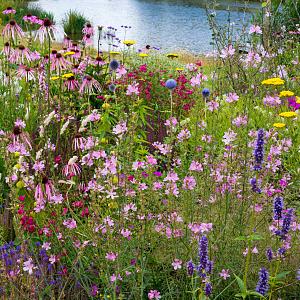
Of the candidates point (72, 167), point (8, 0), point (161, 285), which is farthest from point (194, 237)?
point (8, 0)

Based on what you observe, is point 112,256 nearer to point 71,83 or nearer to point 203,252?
point 203,252

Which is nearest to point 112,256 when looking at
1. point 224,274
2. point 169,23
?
point 224,274

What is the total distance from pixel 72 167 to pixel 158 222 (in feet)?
2.03

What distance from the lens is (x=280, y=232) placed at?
202cm

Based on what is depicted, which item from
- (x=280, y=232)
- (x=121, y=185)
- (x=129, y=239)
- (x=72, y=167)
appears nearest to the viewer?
(x=280, y=232)

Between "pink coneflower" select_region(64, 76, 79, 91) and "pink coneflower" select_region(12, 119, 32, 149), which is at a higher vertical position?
"pink coneflower" select_region(12, 119, 32, 149)

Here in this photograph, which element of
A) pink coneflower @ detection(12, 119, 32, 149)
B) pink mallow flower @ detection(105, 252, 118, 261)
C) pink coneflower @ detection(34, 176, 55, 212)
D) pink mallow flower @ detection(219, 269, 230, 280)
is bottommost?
pink mallow flower @ detection(219, 269, 230, 280)

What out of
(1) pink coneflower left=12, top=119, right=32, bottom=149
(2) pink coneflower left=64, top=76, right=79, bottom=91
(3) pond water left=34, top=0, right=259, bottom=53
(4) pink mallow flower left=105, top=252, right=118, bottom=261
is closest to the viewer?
(4) pink mallow flower left=105, top=252, right=118, bottom=261

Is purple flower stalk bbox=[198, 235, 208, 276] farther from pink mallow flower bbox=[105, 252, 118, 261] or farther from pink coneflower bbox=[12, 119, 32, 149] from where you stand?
pink coneflower bbox=[12, 119, 32, 149]

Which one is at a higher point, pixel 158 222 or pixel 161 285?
pixel 158 222

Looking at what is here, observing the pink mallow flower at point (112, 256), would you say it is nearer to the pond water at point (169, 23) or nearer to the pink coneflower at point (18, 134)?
the pink coneflower at point (18, 134)

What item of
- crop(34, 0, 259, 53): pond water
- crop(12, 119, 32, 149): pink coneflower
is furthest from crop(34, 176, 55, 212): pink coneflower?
crop(34, 0, 259, 53): pond water

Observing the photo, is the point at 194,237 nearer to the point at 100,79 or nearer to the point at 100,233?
the point at 100,233

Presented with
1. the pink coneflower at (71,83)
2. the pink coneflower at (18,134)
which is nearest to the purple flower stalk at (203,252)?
the pink coneflower at (18,134)
